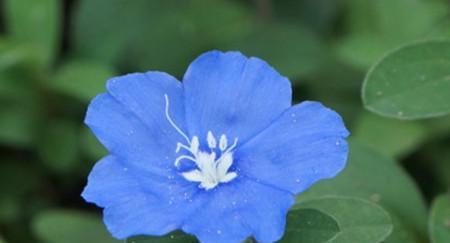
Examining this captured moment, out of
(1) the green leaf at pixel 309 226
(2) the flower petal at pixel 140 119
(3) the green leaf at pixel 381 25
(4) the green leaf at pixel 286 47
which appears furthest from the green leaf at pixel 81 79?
(1) the green leaf at pixel 309 226

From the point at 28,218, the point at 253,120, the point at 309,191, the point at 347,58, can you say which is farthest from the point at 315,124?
the point at 28,218

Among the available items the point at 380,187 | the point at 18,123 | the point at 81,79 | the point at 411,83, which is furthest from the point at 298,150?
the point at 18,123

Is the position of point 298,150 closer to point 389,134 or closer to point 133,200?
point 133,200

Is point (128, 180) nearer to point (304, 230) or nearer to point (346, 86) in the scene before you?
point (304, 230)

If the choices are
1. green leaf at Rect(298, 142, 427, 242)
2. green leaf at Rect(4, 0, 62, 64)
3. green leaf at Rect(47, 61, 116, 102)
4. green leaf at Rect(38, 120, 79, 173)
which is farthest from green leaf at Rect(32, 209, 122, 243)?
green leaf at Rect(298, 142, 427, 242)

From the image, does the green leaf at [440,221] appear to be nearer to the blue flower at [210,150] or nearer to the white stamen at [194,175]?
the blue flower at [210,150]

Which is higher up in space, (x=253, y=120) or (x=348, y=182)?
(x=253, y=120)
